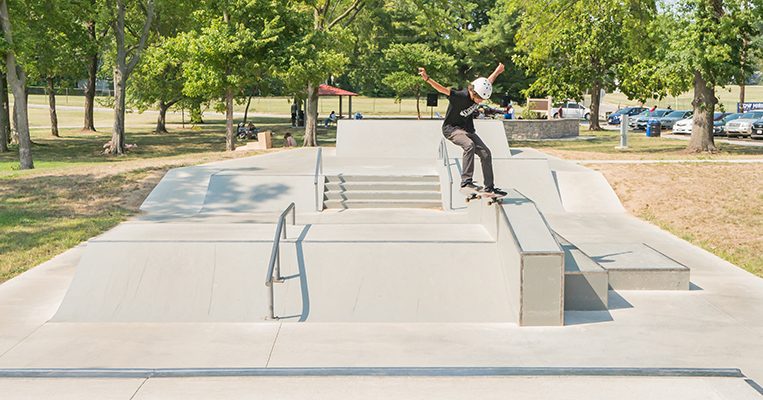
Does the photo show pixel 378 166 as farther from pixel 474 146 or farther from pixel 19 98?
pixel 19 98

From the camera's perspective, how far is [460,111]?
11266mm

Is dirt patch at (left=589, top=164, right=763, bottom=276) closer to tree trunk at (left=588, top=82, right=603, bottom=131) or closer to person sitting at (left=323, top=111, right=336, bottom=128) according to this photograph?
tree trunk at (left=588, top=82, right=603, bottom=131)

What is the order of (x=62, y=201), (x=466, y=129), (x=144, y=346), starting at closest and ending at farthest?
(x=144, y=346)
(x=466, y=129)
(x=62, y=201)

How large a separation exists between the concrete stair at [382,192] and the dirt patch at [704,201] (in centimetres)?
482

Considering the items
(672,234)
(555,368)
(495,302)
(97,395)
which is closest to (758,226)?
(672,234)

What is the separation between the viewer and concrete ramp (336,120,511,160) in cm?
2564

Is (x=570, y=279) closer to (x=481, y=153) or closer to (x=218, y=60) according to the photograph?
(x=481, y=153)

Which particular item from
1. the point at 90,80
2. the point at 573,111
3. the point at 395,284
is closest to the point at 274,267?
the point at 395,284

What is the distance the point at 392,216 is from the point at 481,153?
227 inches

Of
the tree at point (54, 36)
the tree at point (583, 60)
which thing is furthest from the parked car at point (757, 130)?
the tree at point (54, 36)

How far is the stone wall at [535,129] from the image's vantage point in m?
40.7

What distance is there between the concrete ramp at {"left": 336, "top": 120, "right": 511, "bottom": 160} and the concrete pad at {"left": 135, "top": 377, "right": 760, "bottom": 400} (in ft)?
60.8

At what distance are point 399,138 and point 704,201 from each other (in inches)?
426

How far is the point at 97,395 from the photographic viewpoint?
6594 mm
